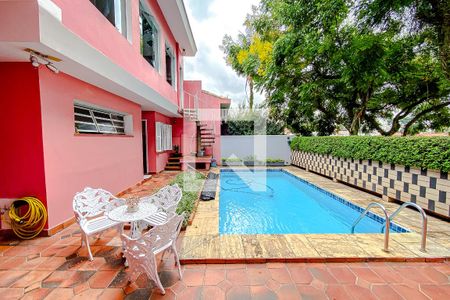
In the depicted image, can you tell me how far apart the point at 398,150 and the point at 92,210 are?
21.8 feet

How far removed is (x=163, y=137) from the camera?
29.9 ft

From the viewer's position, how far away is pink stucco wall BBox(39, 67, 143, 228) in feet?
10.5

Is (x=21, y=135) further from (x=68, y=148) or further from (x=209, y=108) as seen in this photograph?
(x=209, y=108)

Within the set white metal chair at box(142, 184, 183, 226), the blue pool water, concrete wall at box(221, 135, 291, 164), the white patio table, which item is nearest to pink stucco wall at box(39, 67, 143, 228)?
white metal chair at box(142, 184, 183, 226)

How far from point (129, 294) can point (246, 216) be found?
3.49 m

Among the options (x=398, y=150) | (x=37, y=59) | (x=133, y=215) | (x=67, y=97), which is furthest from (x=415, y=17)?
→ (x=67, y=97)

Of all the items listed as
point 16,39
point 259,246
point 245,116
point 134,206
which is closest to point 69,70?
point 16,39

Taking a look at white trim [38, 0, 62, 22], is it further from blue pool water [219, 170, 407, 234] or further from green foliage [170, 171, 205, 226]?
blue pool water [219, 170, 407, 234]

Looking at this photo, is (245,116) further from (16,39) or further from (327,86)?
(16,39)

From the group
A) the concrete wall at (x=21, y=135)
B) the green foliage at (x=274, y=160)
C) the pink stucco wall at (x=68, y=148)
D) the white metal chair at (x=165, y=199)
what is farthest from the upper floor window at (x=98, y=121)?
the green foliage at (x=274, y=160)

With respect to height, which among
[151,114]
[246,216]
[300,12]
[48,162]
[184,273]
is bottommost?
[246,216]

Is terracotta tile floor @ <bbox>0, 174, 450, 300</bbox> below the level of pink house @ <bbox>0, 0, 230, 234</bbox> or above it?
below

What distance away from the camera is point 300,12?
24.0 ft

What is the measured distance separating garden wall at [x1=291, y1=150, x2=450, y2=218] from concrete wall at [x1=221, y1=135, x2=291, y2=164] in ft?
14.3
